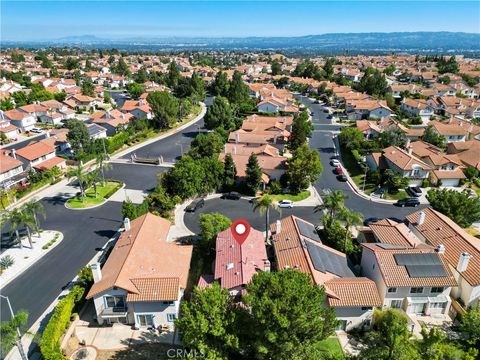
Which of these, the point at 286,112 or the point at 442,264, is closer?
the point at 442,264

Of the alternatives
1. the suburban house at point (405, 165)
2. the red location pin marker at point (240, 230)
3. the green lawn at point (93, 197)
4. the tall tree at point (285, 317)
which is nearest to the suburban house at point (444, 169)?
the suburban house at point (405, 165)

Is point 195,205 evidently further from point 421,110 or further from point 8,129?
point 421,110

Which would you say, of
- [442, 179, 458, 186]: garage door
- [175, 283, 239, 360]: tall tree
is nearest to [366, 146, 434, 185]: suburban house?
[442, 179, 458, 186]: garage door

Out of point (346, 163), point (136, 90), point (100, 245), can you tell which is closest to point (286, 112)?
point (346, 163)

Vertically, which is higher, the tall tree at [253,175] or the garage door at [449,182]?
the tall tree at [253,175]

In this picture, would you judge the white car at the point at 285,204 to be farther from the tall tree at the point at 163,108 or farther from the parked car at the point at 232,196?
the tall tree at the point at 163,108

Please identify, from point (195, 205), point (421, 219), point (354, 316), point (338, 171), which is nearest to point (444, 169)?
point (338, 171)

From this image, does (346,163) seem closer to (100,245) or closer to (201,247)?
(201,247)
